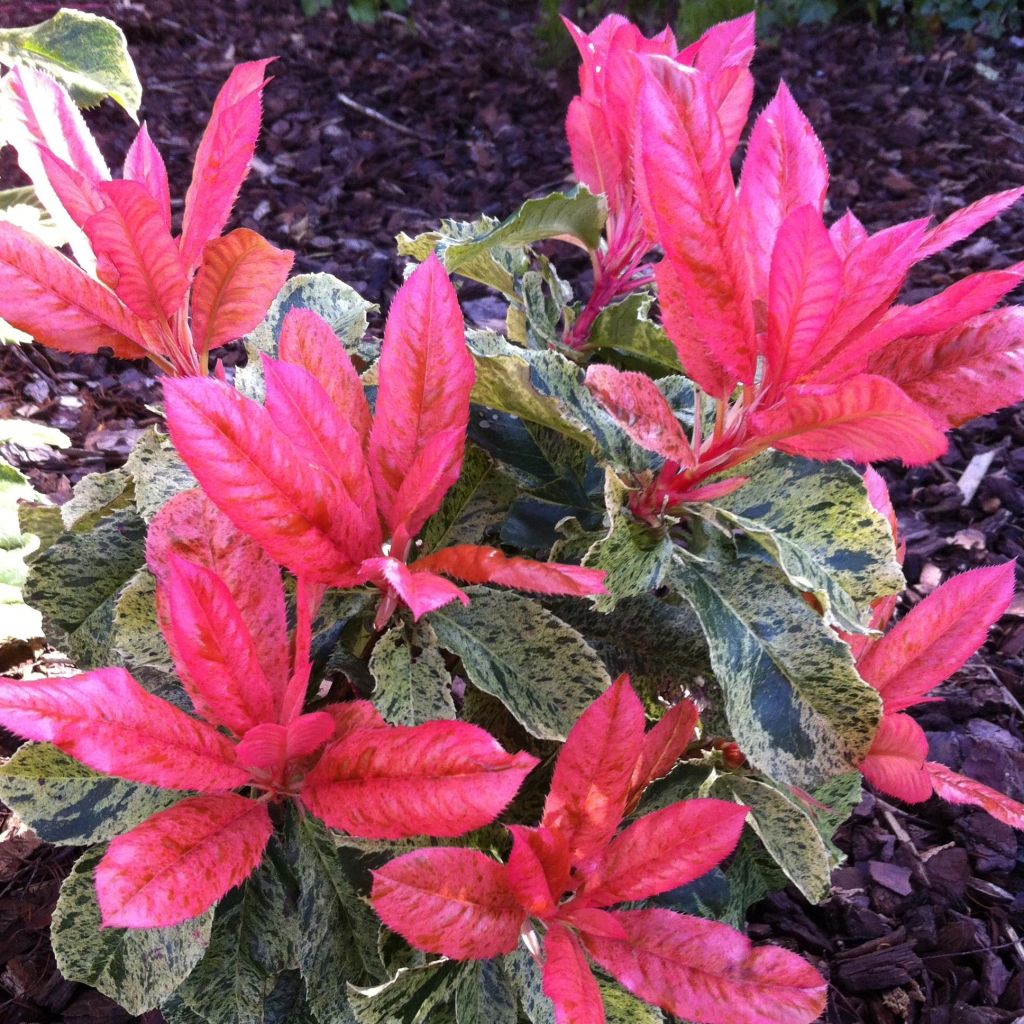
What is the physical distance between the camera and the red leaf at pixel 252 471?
57 centimetres

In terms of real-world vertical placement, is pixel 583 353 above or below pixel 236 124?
below

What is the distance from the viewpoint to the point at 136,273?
0.73 m

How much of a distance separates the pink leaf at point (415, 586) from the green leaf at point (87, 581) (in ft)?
1.23

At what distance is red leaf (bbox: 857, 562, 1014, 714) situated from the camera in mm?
849

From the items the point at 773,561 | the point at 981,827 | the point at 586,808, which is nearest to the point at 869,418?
the point at 773,561

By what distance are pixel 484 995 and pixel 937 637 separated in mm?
513

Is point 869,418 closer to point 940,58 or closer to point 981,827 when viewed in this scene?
point 981,827

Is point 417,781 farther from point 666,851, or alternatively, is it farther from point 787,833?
point 787,833

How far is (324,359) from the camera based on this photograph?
2.39 ft

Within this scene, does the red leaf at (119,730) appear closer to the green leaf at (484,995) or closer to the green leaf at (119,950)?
the green leaf at (119,950)

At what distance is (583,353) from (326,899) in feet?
2.13

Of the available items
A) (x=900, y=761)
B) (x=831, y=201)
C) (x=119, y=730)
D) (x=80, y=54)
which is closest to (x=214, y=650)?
(x=119, y=730)

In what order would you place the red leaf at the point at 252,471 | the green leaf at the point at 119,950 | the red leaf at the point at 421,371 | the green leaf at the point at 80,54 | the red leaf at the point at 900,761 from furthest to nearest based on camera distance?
1. the green leaf at the point at 80,54
2. the red leaf at the point at 900,761
3. the green leaf at the point at 119,950
4. the red leaf at the point at 421,371
5. the red leaf at the point at 252,471

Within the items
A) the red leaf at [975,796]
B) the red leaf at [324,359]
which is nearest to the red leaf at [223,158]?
the red leaf at [324,359]
